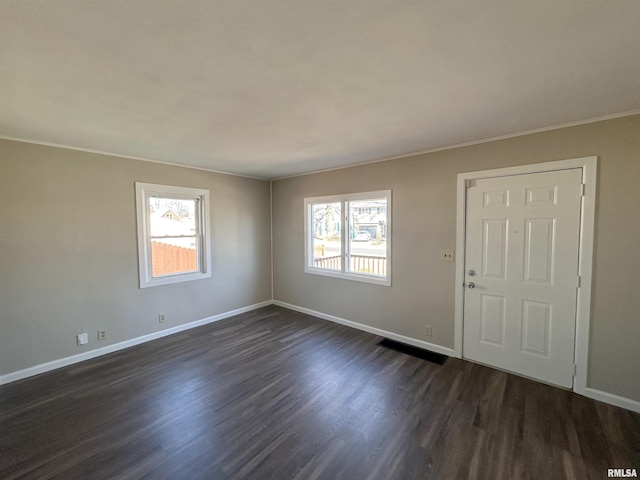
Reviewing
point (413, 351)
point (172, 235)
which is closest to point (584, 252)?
point (413, 351)

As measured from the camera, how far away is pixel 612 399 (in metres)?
2.36

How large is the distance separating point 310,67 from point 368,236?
2.88 metres

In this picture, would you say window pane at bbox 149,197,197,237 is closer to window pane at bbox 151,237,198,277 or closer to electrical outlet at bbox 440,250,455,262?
window pane at bbox 151,237,198,277

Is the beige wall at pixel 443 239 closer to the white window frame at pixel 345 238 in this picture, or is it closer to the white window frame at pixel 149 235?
the white window frame at pixel 345 238

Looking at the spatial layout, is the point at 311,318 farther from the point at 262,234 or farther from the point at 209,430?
the point at 209,430

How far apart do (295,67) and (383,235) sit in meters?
2.78

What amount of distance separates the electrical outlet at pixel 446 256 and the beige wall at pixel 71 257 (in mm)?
3652

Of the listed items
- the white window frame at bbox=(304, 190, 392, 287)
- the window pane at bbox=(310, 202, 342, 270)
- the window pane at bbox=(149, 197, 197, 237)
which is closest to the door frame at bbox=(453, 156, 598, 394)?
the white window frame at bbox=(304, 190, 392, 287)

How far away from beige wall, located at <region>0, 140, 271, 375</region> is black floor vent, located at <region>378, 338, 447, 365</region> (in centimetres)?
296

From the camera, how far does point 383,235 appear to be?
3924 millimetres

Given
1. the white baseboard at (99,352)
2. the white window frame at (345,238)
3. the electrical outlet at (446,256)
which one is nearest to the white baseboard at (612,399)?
the electrical outlet at (446,256)

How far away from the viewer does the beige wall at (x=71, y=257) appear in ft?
9.07

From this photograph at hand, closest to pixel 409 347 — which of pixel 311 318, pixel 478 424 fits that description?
pixel 478 424

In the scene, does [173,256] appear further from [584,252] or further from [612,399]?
[612,399]
